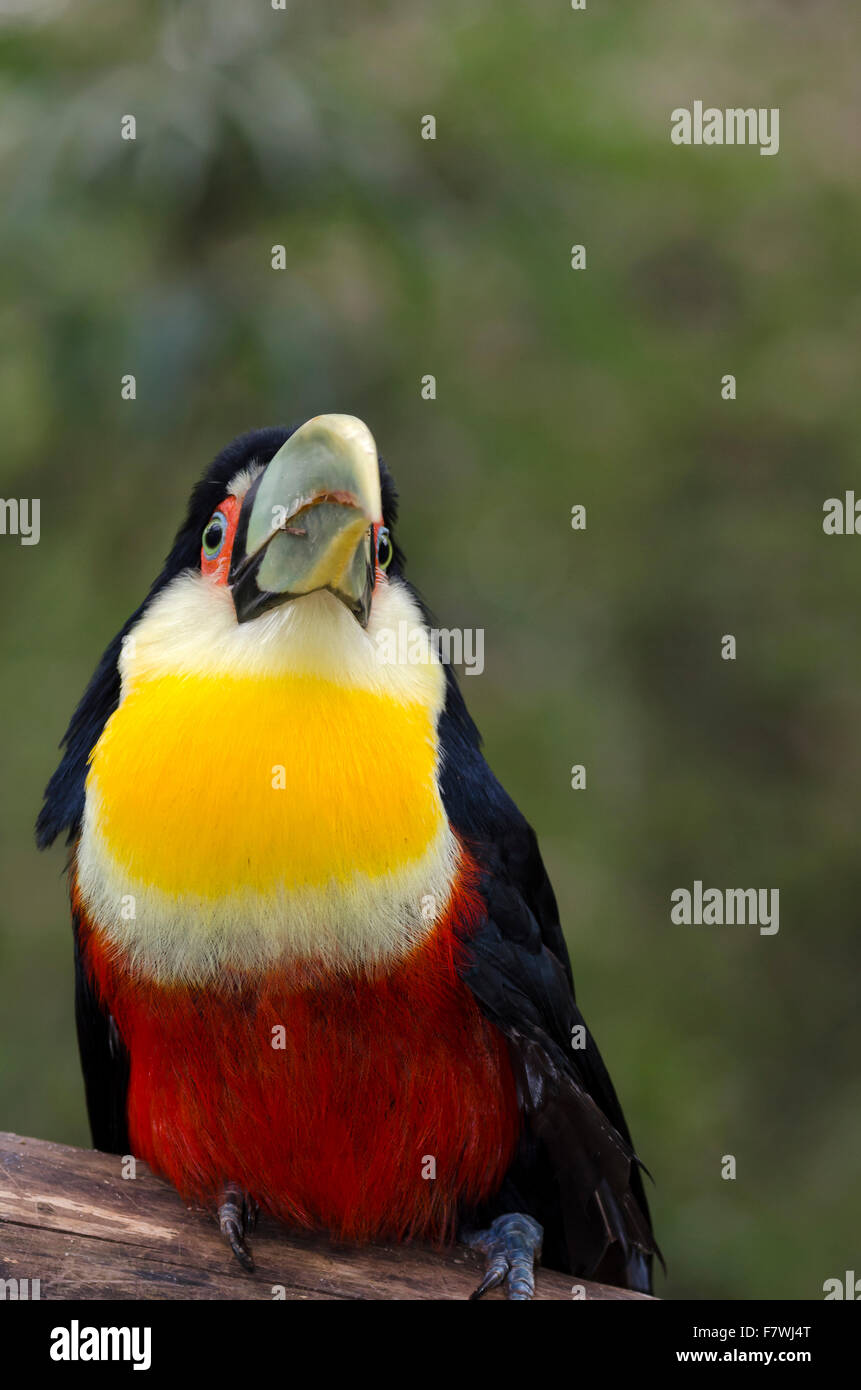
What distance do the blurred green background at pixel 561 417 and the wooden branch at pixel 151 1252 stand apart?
1672 mm

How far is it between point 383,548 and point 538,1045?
0.89m

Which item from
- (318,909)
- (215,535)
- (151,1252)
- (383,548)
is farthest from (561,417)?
(151,1252)

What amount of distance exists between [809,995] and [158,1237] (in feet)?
10.0

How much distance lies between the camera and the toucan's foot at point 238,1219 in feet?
7.82

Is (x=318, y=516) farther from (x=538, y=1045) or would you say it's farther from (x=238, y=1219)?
(x=238, y=1219)

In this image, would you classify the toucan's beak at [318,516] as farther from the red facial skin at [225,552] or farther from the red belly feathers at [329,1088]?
the red belly feathers at [329,1088]

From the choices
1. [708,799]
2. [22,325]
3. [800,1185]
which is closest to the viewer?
[22,325]

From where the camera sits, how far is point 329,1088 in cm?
233

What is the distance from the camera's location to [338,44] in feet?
12.3

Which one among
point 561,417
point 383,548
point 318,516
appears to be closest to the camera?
point 318,516

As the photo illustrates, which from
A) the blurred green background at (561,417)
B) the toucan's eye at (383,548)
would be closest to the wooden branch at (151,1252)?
the toucan's eye at (383,548)

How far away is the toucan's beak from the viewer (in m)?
2.08

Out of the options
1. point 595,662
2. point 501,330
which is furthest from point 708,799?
point 501,330
